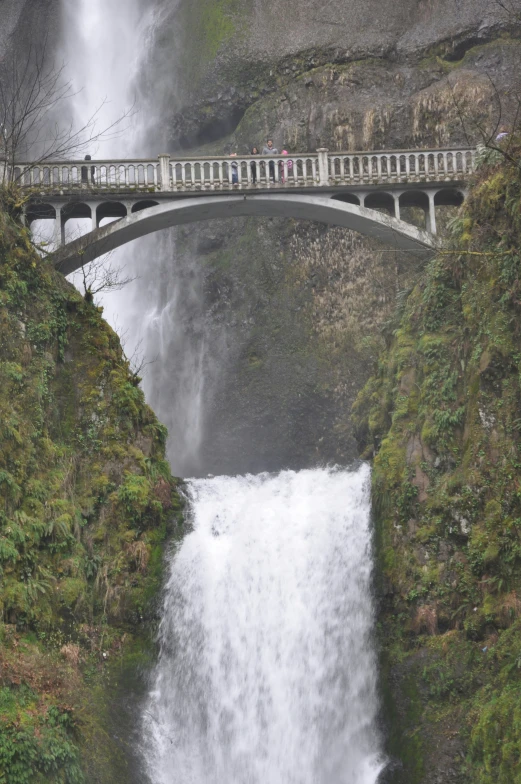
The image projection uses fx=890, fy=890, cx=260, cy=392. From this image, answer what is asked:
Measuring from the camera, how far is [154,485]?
20.1 meters

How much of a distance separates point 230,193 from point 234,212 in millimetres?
865

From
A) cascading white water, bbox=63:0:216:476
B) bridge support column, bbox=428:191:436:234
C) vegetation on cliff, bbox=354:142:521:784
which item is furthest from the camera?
cascading white water, bbox=63:0:216:476

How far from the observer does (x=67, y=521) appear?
1797 centimetres

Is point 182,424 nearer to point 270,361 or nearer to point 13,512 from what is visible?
point 270,361

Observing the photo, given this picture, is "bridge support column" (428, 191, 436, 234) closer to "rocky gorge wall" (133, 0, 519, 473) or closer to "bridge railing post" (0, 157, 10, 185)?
"rocky gorge wall" (133, 0, 519, 473)

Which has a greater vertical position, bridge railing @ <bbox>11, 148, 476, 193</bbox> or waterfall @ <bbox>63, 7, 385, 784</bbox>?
bridge railing @ <bbox>11, 148, 476, 193</bbox>

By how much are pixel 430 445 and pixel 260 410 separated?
14283 millimetres

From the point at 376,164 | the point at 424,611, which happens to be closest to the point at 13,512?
the point at 424,611

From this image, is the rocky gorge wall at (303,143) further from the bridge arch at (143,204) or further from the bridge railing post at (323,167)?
the bridge arch at (143,204)

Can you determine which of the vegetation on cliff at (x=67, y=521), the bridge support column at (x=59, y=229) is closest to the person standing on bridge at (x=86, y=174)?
the bridge support column at (x=59, y=229)

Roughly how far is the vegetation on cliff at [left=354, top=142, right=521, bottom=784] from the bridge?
3436mm

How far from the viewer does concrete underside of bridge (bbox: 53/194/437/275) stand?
23484 mm

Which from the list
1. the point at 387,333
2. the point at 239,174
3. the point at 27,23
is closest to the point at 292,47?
the point at 27,23

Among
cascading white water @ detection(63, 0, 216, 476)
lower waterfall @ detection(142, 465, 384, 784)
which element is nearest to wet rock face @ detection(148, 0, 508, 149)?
cascading white water @ detection(63, 0, 216, 476)
